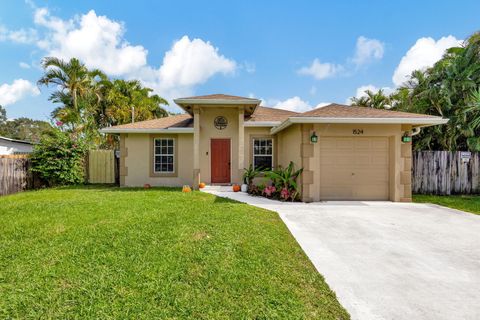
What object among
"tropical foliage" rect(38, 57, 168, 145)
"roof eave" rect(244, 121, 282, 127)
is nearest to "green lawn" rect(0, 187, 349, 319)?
"roof eave" rect(244, 121, 282, 127)

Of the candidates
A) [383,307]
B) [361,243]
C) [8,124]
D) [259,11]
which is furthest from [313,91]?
[8,124]

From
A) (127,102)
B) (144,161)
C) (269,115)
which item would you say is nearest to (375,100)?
(269,115)

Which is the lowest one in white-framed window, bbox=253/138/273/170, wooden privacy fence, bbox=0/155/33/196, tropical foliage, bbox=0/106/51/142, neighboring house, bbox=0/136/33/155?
wooden privacy fence, bbox=0/155/33/196

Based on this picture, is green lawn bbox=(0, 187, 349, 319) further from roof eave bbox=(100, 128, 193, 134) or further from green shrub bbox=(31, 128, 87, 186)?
green shrub bbox=(31, 128, 87, 186)

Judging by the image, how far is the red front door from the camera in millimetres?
10883

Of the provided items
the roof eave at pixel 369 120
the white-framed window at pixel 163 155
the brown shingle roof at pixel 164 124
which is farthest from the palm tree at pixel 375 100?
the white-framed window at pixel 163 155

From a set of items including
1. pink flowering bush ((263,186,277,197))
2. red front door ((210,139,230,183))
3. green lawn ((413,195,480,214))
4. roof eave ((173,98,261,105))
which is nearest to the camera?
green lawn ((413,195,480,214))

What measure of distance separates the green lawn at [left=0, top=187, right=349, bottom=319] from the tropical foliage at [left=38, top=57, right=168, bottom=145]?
402 inches

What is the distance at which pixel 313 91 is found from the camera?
52.1ft

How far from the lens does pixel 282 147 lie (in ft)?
33.9

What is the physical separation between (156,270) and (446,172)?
38.0ft

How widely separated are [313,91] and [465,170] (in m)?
9.09

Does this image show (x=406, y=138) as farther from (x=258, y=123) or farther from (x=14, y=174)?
(x=14, y=174)

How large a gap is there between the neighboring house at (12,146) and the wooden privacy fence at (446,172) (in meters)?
24.9
